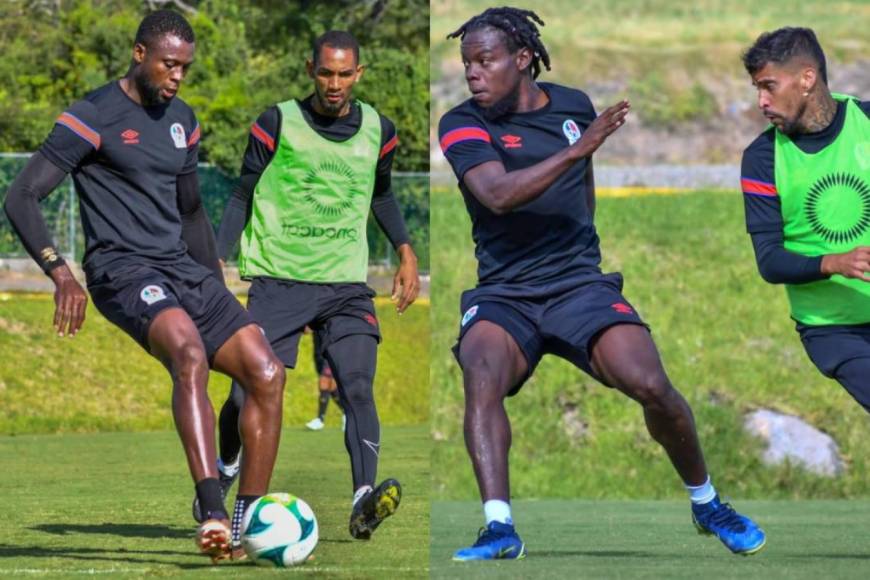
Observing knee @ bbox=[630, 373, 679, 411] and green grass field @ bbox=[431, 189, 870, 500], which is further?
green grass field @ bbox=[431, 189, 870, 500]

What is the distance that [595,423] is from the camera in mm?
18578

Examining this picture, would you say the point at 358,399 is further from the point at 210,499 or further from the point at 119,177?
the point at 210,499

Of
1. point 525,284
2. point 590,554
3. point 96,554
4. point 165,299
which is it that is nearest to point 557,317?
point 525,284

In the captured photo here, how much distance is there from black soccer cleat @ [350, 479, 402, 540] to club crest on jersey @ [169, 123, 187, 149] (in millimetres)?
1772

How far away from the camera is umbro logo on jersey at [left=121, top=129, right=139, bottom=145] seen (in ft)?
25.4

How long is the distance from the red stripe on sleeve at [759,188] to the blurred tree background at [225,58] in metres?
15.4

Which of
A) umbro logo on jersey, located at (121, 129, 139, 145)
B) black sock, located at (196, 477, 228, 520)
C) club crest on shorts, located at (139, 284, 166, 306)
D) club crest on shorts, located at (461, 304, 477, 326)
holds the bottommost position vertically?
black sock, located at (196, 477, 228, 520)

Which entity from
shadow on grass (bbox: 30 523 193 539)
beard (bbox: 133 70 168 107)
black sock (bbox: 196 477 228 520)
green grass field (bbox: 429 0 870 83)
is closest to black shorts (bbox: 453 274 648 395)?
black sock (bbox: 196 477 228 520)

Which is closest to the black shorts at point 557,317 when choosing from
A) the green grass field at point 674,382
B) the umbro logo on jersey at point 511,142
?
the umbro logo on jersey at point 511,142

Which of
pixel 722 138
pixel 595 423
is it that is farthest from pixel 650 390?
pixel 722 138

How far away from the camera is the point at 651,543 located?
8930 mm

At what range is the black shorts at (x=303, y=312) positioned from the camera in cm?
913

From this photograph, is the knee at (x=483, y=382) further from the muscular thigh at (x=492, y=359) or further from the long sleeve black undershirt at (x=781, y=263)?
Result: the long sleeve black undershirt at (x=781, y=263)

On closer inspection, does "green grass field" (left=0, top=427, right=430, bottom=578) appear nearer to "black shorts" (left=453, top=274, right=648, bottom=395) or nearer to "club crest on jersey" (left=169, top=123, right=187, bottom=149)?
"black shorts" (left=453, top=274, right=648, bottom=395)
